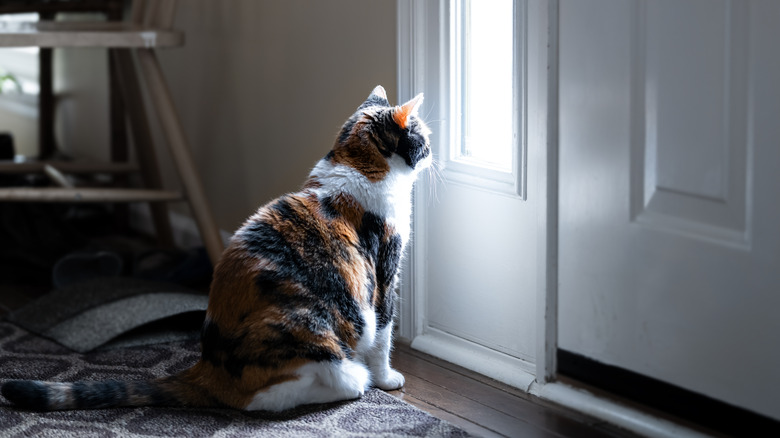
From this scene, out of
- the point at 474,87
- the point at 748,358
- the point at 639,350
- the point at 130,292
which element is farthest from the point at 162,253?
the point at 748,358

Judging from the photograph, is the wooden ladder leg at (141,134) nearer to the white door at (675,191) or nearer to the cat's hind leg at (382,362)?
the cat's hind leg at (382,362)

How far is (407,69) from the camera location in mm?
1675

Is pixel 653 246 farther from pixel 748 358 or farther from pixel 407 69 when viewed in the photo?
pixel 407 69

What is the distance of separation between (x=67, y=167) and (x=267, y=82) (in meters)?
0.68

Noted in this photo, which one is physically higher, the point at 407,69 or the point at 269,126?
the point at 407,69

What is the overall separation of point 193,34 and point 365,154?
3.89ft

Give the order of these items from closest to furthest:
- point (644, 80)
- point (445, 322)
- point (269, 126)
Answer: point (644, 80) < point (445, 322) < point (269, 126)

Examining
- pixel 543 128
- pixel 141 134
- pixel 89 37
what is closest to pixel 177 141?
pixel 89 37

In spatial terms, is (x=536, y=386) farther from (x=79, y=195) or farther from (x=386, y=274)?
(x=79, y=195)

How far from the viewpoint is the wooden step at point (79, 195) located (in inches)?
79.1

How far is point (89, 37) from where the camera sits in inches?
76.8

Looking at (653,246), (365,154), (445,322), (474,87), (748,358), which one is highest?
(474,87)

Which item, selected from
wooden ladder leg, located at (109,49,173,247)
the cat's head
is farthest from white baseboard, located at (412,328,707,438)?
wooden ladder leg, located at (109,49,173,247)

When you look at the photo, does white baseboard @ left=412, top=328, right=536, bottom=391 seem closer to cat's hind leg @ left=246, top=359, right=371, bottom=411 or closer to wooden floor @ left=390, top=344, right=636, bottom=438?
wooden floor @ left=390, top=344, right=636, bottom=438
